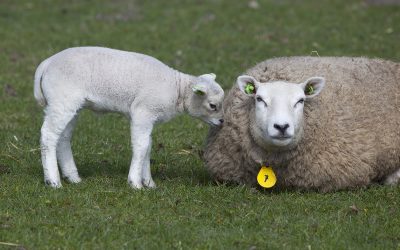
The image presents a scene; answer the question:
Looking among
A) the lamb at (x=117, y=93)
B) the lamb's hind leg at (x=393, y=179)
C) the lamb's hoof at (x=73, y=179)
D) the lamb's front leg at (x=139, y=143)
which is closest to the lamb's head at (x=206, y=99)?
the lamb at (x=117, y=93)

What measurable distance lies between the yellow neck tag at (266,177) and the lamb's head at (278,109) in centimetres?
23

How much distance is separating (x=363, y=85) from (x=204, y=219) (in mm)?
Answer: 2302

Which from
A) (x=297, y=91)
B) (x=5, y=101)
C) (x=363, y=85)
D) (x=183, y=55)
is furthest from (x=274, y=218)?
(x=183, y=55)

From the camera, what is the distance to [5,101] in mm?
10773

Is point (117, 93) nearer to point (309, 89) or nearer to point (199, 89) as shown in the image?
point (199, 89)

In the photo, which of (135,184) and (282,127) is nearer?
(282,127)

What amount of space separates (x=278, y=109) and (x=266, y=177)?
722mm

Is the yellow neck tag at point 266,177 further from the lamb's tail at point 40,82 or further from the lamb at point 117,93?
the lamb's tail at point 40,82

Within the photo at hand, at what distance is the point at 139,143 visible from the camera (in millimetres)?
7199

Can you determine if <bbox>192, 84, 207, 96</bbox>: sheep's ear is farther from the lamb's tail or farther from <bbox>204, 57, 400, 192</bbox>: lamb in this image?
the lamb's tail

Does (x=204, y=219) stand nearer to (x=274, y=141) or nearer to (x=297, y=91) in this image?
(x=274, y=141)

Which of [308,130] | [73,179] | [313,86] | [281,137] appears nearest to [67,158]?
[73,179]

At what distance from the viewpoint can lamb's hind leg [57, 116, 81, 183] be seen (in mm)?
7551

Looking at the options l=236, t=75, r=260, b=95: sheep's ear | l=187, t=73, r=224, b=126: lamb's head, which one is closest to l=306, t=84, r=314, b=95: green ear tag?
l=236, t=75, r=260, b=95: sheep's ear
